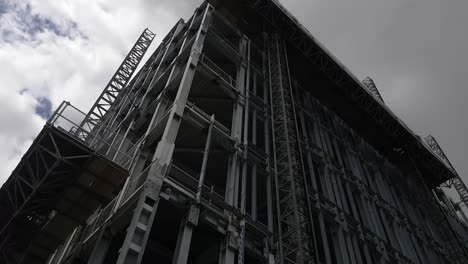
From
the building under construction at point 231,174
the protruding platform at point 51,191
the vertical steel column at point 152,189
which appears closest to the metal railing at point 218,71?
the building under construction at point 231,174

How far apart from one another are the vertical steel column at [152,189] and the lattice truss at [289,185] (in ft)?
23.6

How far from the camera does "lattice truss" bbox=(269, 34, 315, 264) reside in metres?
20.8

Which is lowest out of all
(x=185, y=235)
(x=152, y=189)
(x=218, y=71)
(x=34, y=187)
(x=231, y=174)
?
(x=185, y=235)

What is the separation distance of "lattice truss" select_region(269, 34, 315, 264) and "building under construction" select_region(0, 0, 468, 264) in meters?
0.10

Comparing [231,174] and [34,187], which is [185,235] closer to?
[231,174]

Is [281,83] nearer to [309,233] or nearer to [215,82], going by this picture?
[215,82]

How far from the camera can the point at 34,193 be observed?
792 inches

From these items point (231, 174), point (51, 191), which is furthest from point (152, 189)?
point (51, 191)

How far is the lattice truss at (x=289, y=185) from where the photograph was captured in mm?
20794

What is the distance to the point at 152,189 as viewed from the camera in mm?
16453

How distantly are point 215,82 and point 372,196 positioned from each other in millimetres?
17351

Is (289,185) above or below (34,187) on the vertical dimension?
above

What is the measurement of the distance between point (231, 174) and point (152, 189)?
6.05 metres

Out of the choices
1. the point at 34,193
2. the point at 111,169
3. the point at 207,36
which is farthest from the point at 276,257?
the point at 207,36
